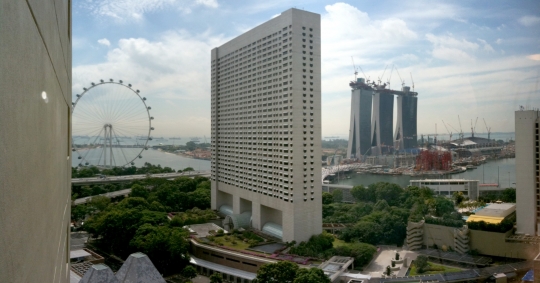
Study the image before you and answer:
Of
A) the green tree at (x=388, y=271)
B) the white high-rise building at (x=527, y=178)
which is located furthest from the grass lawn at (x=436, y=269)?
the white high-rise building at (x=527, y=178)

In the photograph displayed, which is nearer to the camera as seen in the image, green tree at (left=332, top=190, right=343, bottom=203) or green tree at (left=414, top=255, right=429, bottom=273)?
green tree at (left=414, top=255, right=429, bottom=273)

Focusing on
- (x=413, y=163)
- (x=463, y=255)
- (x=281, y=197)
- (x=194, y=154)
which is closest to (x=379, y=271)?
(x=463, y=255)

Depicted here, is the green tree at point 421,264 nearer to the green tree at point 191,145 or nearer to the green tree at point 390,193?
the green tree at point 390,193

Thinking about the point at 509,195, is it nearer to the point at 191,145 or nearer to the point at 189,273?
the point at 189,273

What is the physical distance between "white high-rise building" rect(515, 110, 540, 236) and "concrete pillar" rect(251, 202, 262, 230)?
467 cm

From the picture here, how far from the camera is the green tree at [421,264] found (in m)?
6.12

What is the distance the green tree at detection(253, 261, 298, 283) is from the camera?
208 inches

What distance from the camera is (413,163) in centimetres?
1363

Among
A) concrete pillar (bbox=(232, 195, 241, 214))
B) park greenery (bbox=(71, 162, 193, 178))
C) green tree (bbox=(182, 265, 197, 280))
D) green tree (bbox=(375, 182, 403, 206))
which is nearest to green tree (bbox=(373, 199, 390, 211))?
green tree (bbox=(375, 182, 403, 206))

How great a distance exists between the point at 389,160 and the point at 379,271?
10291mm

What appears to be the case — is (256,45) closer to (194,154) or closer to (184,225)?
(184,225)

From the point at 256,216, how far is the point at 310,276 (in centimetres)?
344

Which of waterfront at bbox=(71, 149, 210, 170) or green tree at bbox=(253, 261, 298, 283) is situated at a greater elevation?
waterfront at bbox=(71, 149, 210, 170)

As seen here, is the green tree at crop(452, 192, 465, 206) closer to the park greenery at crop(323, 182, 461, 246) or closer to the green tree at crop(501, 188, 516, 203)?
the park greenery at crop(323, 182, 461, 246)
